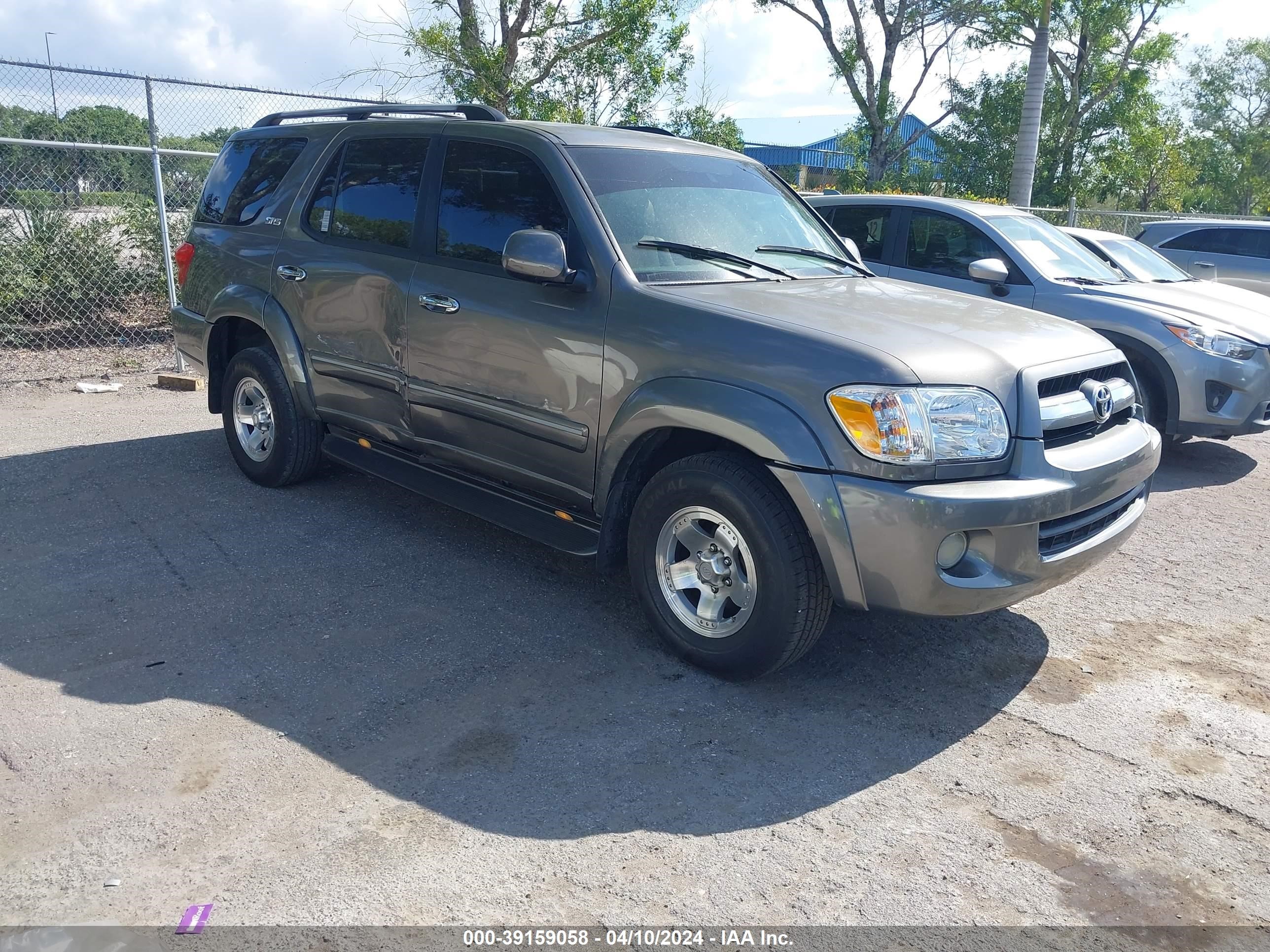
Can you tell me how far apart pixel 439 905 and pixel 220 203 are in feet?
16.4

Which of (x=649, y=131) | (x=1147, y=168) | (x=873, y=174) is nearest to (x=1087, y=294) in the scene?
(x=649, y=131)

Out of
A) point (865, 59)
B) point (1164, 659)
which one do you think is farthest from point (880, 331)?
point (865, 59)

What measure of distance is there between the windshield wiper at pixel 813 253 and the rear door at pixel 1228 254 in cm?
946

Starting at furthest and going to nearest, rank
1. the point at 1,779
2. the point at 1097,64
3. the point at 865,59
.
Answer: the point at 1097,64
the point at 865,59
the point at 1,779

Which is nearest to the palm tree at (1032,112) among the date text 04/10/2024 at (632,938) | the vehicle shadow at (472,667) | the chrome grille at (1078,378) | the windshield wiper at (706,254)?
the chrome grille at (1078,378)

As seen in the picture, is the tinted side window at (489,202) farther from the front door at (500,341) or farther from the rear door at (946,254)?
the rear door at (946,254)

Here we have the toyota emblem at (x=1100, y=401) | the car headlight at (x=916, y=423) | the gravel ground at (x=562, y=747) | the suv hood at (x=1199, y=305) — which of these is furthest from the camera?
the suv hood at (x=1199, y=305)

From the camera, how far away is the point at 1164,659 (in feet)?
14.3

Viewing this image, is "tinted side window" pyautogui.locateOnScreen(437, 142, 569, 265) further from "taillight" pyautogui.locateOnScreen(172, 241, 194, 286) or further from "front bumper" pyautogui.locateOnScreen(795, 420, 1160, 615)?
"taillight" pyautogui.locateOnScreen(172, 241, 194, 286)

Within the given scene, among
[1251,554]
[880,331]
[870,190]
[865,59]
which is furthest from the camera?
[865,59]

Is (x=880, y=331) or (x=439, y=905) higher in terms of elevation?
(x=880, y=331)

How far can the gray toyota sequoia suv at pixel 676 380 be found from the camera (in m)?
3.50

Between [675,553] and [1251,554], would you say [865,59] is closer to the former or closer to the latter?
[1251,554]

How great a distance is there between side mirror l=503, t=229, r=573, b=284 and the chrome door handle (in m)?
0.63
